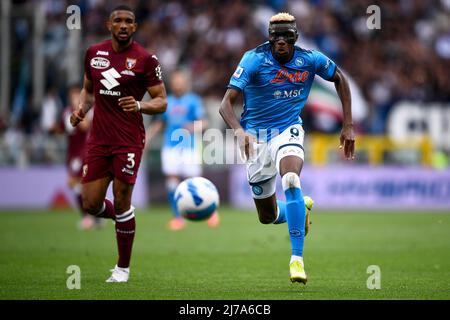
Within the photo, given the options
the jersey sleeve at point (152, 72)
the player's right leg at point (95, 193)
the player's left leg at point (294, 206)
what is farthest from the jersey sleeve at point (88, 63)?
the player's left leg at point (294, 206)

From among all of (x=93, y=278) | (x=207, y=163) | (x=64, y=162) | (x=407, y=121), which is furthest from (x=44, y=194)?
(x=93, y=278)

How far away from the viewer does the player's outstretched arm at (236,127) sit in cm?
911

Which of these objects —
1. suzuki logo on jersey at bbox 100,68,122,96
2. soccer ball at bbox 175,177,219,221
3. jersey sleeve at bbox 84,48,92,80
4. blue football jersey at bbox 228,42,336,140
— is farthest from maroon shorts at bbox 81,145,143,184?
soccer ball at bbox 175,177,219,221

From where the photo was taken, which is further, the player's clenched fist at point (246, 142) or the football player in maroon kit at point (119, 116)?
the football player in maroon kit at point (119, 116)

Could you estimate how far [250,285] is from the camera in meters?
9.37

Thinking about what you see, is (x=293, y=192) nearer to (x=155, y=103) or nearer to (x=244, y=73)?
(x=244, y=73)

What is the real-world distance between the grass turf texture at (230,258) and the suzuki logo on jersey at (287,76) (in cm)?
214

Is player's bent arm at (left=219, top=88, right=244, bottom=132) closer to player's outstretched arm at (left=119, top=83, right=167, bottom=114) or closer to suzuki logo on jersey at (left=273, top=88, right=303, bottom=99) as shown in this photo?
suzuki logo on jersey at (left=273, top=88, right=303, bottom=99)

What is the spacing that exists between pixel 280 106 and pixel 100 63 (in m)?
1.97

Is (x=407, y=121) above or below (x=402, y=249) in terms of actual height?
above

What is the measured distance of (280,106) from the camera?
32.4 feet

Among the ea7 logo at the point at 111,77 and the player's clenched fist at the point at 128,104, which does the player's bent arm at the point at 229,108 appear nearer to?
the player's clenched fist at the point at 128,104

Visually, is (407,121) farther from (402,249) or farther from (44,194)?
(402,249)
